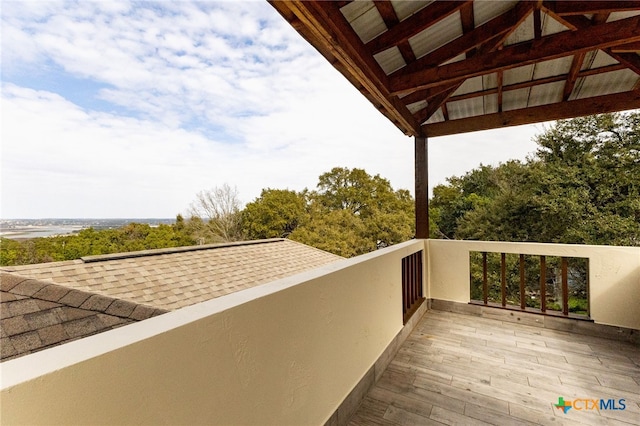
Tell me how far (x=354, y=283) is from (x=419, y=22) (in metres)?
1.92

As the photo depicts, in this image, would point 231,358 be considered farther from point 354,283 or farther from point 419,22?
point 419,22

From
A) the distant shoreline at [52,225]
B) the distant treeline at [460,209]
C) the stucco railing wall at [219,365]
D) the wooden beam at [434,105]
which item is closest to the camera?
the stucco railing wall at [219,365]

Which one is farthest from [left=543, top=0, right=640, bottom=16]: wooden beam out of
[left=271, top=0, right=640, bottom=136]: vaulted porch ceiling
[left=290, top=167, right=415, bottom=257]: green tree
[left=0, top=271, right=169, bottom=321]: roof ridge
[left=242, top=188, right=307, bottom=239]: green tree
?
[left=242, top=188, right=307, bottom=239]: green tree

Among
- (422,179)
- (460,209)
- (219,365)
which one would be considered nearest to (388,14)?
(422,179)

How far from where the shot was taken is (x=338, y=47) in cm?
188

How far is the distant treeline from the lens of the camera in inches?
364

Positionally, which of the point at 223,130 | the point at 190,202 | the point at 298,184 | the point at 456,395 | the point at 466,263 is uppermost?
the point at 223,130

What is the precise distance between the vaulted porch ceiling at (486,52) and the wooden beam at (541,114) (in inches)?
0.4

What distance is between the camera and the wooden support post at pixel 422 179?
152 inches

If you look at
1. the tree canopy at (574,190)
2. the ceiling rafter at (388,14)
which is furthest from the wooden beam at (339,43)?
the tree canopy at (574,190)

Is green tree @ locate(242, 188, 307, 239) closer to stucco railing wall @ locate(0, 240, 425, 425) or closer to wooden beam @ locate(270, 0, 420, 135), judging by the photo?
wooden beam @ locate(270, 0, 420, 135)

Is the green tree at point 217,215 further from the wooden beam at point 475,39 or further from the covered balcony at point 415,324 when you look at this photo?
the wooden beam at point 475,39

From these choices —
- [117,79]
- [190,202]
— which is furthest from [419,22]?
[117,79]

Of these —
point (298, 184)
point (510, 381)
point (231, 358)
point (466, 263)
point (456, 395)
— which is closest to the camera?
point (231, 358)
